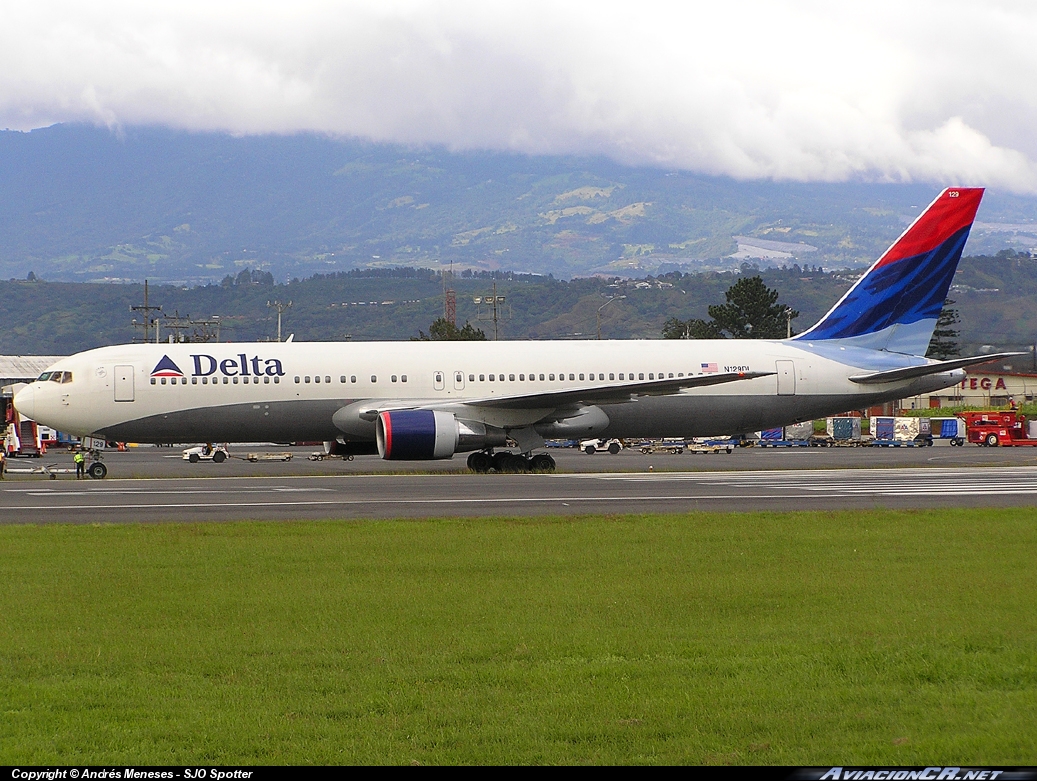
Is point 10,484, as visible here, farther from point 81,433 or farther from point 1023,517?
point 1023,517

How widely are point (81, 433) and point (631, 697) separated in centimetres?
2957

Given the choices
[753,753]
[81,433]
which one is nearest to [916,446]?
[81,433]

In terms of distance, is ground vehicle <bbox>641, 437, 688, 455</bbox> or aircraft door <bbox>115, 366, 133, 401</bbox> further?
ground vehicle <bbox>641, 437, 688, 455</bbox>

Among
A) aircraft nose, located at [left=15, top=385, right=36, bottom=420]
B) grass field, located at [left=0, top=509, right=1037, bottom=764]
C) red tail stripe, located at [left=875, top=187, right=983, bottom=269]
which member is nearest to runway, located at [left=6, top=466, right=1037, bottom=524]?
aircraft nose, located at [left=15, top=385, right=36, bottom=420]

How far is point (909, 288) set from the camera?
37969 mm

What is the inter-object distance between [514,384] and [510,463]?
2.33m

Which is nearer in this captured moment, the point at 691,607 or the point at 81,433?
the point at 691,607

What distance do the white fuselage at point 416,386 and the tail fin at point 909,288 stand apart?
31.3 inches

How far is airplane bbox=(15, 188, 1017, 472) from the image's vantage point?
33938mm

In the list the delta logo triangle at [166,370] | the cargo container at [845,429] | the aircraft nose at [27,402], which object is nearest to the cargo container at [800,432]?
the cargo container at [845,429]

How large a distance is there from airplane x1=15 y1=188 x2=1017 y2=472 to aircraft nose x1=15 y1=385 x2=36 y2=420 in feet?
0.25

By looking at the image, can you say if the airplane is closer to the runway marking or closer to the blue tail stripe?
the blue tail stripe

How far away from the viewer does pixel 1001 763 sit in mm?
6516

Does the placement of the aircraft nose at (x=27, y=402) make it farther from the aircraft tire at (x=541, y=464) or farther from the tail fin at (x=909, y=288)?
the tail fin at (x=909, y=288)
